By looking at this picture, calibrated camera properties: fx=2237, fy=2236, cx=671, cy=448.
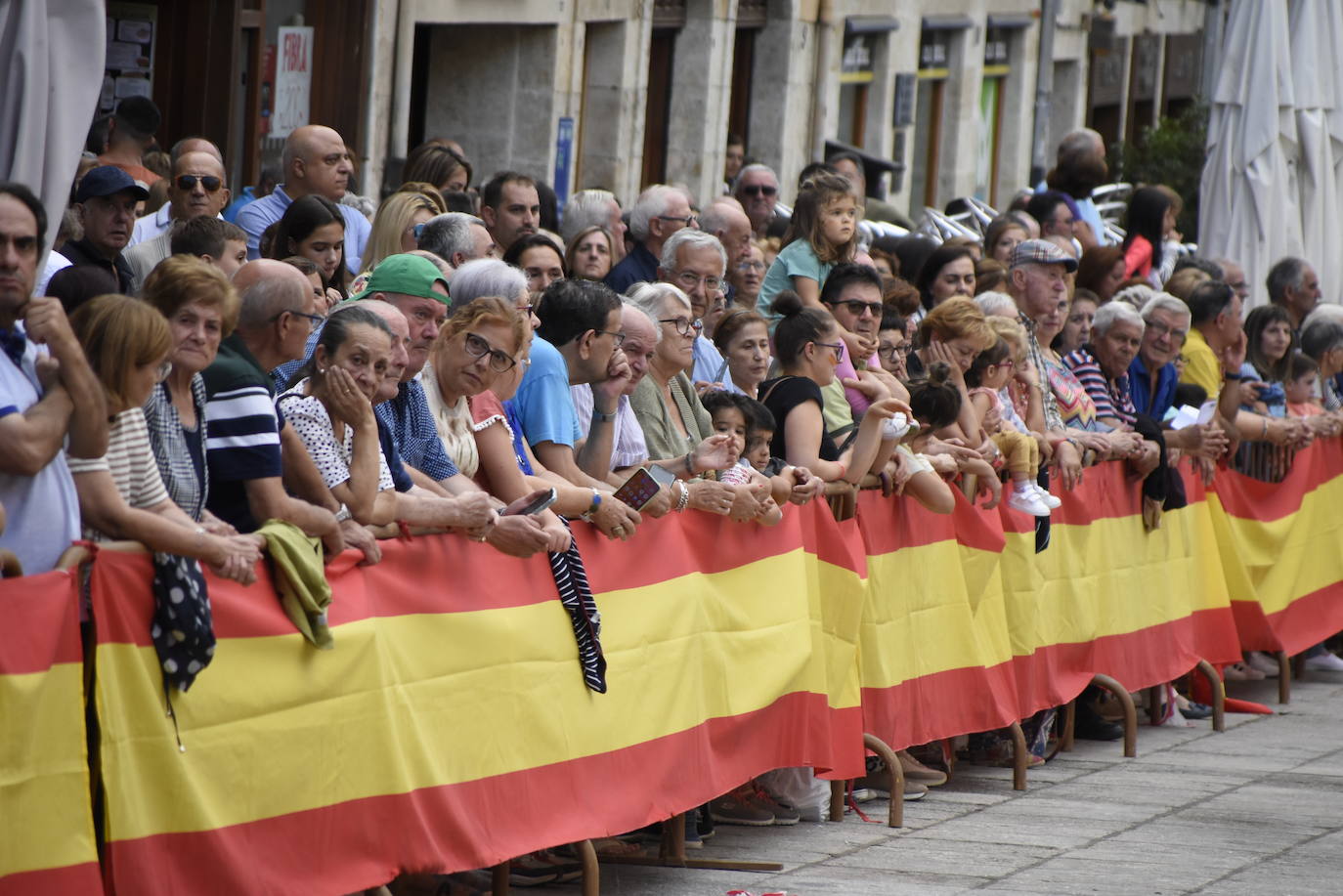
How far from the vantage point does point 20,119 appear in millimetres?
6395

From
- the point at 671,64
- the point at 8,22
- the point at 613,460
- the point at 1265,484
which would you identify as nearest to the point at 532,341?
the point at 613,460

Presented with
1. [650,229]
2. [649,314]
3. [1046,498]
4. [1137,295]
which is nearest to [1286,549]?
[1137,295]

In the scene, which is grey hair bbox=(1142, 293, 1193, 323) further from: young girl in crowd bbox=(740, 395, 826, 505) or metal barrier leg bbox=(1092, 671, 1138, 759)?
young girl in crowd bbox=(740, 395, 826, 505)

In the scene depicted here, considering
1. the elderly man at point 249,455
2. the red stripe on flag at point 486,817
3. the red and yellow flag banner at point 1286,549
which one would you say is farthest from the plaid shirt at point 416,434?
the red and yellow flag banner at point 1286,549

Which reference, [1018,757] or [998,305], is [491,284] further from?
[998,305]

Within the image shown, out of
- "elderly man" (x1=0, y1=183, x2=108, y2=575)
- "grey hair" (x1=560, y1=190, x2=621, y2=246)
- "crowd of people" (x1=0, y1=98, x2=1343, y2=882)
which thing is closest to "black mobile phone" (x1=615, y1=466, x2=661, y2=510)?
"crowd of people" (x1=0, y1=98, x2=1343, y2=882)

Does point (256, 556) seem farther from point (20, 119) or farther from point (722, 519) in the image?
point (722, 519)

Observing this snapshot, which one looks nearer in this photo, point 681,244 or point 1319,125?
point 681,244

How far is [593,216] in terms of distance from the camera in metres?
10.4

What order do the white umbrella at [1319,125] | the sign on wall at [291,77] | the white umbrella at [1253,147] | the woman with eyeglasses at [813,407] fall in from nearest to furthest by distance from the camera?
the woman with eyeglasses at [813,407] → the white umbrella at [1253,147] → the white umbrella at [1319,125] → the sign on wall at [291,77]

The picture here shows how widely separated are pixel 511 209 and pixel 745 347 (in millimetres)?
1946

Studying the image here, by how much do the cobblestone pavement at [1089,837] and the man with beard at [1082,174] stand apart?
15.9 ft

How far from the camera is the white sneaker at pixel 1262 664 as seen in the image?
12.5 metres

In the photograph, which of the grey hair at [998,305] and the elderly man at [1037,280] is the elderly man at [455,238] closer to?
the grey hair at [998,305]
